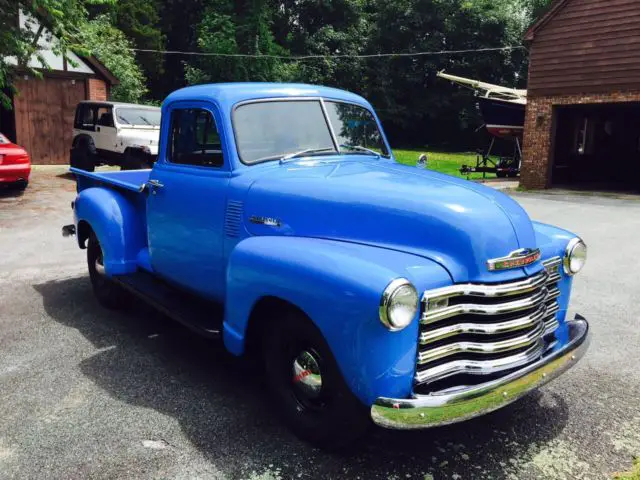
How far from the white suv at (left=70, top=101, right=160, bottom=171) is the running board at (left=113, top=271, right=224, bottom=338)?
914 cm

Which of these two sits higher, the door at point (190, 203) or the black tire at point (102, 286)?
the door at point (190, 203)

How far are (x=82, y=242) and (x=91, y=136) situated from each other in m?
Result: 10.7

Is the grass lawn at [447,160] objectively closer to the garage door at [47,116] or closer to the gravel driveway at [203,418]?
the garage door at [47,116]

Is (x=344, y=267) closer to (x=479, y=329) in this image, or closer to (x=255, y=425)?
(x=479, y=329)

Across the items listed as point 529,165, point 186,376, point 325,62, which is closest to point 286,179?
point 186,376

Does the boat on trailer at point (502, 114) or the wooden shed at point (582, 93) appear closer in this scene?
the wooden shed at point (582, 93)

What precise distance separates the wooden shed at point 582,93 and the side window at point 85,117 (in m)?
12.6

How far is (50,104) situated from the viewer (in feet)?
64.3

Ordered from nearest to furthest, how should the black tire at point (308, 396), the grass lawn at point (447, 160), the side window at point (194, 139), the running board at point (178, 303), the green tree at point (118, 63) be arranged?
the black tire at point (308, 396), the running board at point (178, 303), the side window at point (194, 139), the grass lawn at point (447, 160), the green tree at point (118, 63)

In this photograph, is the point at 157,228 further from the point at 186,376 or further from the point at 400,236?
the point at 400,236

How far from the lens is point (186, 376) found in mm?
4160

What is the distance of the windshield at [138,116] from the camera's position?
14.8 metres

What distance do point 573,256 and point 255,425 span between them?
2263 millimetres

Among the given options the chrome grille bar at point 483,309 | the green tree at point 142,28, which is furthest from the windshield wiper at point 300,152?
the green tree at point 142,28
